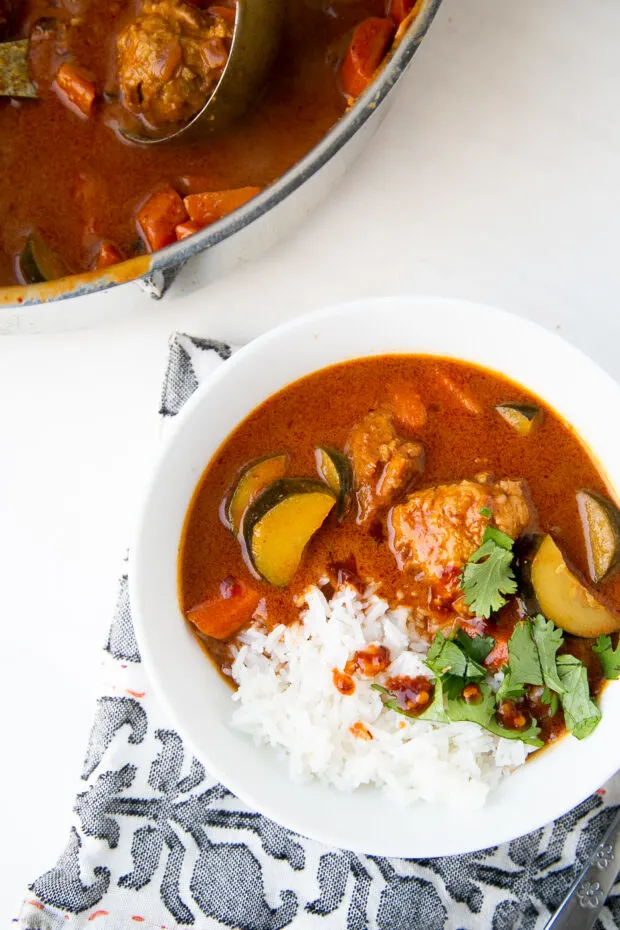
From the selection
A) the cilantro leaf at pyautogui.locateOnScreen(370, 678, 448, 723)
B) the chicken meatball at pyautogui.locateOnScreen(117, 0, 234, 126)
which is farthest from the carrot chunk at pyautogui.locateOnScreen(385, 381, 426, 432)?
the chicken meatball at pyautogui.locateOnScreen(117, 0, 234, 126)

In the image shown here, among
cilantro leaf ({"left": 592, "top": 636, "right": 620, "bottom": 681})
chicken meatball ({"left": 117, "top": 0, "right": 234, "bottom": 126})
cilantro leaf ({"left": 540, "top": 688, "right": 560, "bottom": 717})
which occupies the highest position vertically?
chicken meatball ({"left": 117, "top": 0, "right": 234, "bottom": 126})

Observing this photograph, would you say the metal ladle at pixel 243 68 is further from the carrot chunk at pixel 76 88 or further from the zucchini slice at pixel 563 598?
the zucchini slice at pixel 563 598

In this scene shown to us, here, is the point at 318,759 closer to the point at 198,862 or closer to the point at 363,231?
the point at 198,862

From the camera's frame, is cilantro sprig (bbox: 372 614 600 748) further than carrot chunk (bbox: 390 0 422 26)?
No

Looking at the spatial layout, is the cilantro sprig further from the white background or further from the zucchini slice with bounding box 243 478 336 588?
the white background

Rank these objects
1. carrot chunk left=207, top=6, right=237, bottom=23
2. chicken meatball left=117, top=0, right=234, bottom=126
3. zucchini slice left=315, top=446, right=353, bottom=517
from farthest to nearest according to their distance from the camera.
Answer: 1. carrot chunk left=207, top=6, right=237, bottom=23
2. chicken meatball left=117, top=0, right=234, bottom=126
3. zucchini slice left=315, top=446, right=353, bottom=517

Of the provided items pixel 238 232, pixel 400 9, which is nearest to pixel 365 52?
pixel 400 9

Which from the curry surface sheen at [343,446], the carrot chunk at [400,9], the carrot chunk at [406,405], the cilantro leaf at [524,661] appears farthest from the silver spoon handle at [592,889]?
the carrot chunk at [400,9]
